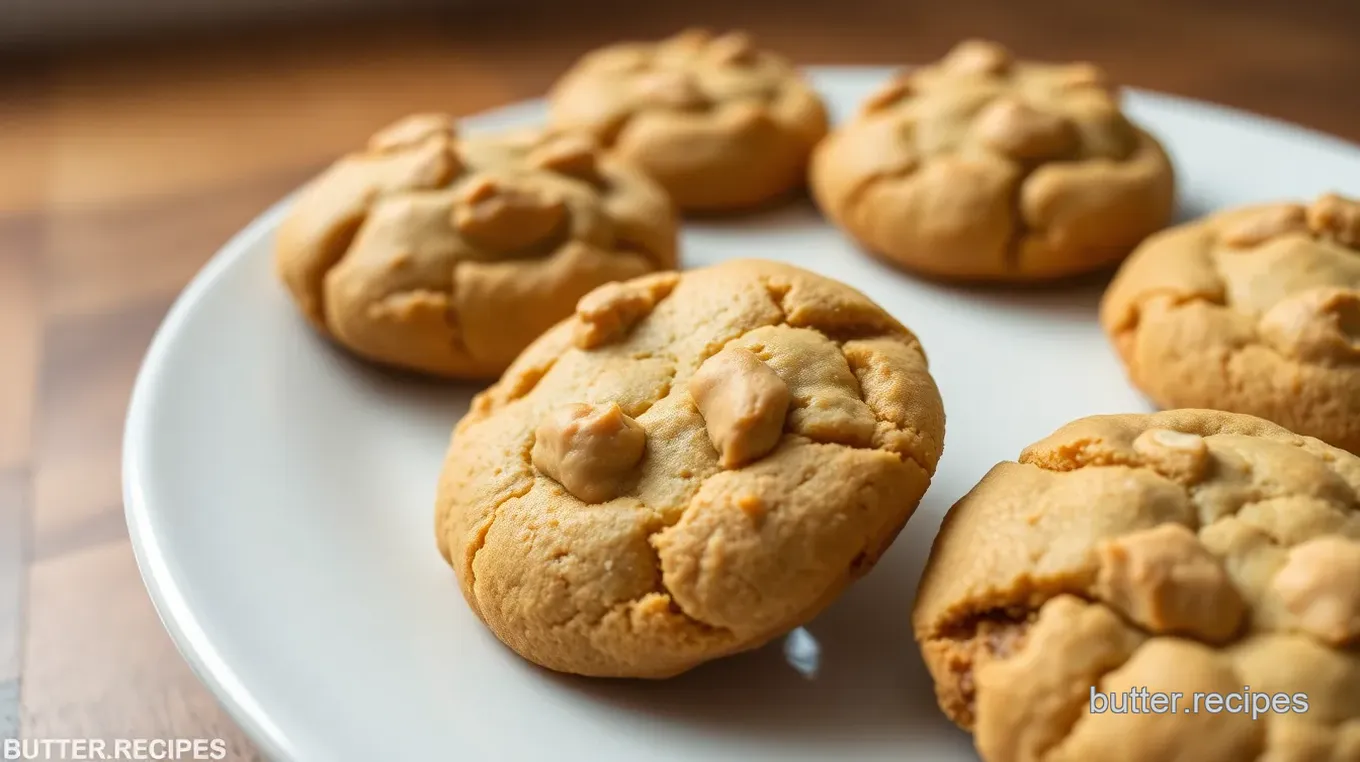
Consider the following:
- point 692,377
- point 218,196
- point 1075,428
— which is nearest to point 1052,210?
point 1075,428

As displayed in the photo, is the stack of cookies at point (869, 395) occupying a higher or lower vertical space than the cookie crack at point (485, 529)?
higher

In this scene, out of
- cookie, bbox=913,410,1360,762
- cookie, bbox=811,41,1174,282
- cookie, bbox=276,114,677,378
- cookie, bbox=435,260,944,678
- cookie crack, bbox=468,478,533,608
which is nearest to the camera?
cookie, bbox=913,410,1360,762

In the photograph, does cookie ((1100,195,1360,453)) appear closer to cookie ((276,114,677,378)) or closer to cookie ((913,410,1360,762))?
cookie ((913,410,1360,762))

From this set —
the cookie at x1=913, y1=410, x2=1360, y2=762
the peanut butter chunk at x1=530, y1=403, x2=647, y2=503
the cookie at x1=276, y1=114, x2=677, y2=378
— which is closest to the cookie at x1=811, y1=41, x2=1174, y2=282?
the cookie at x1=276, y1=114, x2=677, y2=378

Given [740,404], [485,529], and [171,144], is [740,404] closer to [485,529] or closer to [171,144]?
[485,529]

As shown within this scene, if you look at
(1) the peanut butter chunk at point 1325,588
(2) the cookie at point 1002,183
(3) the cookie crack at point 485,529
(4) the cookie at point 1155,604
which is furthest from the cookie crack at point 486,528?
(2) the cookie at point 1002,183

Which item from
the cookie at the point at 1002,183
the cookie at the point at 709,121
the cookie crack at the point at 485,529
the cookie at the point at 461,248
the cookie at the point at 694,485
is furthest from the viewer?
the cookie at the point at 709,121

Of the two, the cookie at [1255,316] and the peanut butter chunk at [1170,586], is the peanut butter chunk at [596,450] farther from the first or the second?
the cookie at [1255,316]
